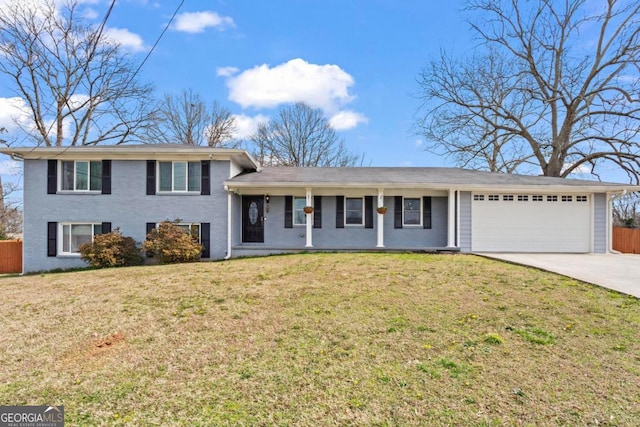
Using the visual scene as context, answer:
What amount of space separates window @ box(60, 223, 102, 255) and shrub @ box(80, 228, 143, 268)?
83 cm

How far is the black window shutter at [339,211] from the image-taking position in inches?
505

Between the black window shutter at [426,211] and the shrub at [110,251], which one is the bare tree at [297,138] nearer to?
the black window shutter at [426,211]

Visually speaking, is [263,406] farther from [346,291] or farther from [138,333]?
[346,291]

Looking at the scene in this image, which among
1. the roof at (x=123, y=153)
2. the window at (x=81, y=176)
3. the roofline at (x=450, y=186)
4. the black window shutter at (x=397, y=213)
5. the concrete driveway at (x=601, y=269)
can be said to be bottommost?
the concrete driveway at (x=601, y=269)

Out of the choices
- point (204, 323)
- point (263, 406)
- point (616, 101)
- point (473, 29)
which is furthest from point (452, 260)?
point (473, 29)

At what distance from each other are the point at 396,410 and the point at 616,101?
928 inches

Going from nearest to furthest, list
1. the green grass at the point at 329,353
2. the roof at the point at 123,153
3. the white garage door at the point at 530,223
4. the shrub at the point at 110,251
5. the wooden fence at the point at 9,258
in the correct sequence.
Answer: the green grass at the point at 329,353 → the shrub at the point at 110,251 → the roof at the point at 123,153 → the white garage door at the point at 530,223 → the wooden fence at the point at 9,258

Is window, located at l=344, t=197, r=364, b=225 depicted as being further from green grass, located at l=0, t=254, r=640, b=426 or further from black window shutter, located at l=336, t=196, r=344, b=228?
green grass, located at l=0, t=254, r=640, b=426

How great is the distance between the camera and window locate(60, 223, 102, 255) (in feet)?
38.6

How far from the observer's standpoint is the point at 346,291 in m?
6.42

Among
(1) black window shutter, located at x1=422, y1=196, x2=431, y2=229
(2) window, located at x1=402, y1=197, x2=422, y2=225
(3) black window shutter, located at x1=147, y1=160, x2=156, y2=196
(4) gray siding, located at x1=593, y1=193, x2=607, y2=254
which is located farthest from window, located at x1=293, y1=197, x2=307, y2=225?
(4) gray siding, located at x1=593, y1=193, x2=607, y2=254

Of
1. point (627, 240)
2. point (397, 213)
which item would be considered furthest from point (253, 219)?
point (627, 240)

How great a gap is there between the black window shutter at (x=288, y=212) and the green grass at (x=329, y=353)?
223 inches

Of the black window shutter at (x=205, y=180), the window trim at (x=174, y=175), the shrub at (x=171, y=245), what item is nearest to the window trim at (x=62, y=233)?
the shrub at (x=171, y=245)
